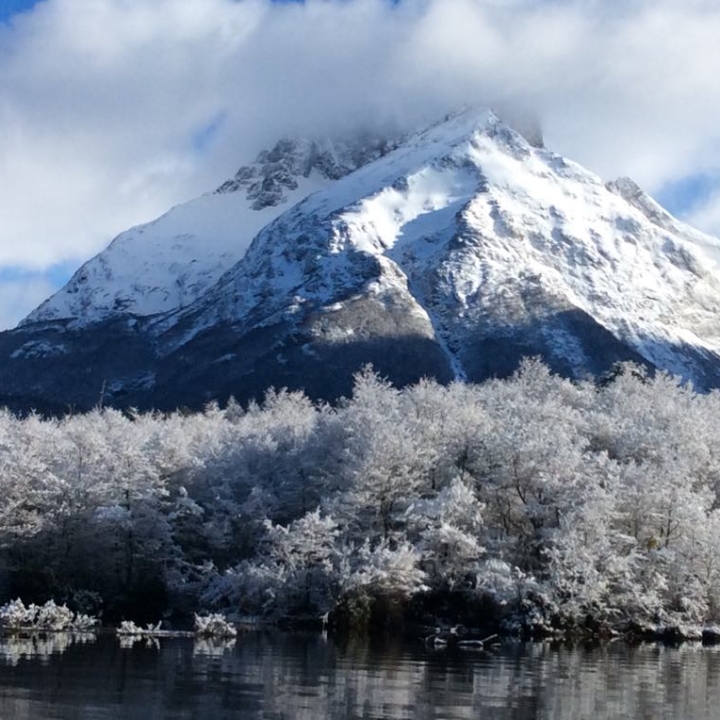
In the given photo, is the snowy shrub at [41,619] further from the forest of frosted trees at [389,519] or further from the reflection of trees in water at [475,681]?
the reflection of trees in water at [475,681]

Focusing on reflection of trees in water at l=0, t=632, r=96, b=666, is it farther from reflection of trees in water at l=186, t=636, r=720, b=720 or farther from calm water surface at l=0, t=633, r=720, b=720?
reflection of trees in water at l=186, t=636, r=720, b=720

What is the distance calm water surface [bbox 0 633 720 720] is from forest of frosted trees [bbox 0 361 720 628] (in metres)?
9.47

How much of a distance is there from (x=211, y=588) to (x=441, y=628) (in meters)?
14.6

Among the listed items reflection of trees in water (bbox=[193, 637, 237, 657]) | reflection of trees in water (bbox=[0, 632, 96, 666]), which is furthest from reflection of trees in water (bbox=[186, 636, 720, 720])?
reflection of trees in water (bbox=[0, 632, 96, 666])

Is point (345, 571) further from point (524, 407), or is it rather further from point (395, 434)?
point (524, 407)

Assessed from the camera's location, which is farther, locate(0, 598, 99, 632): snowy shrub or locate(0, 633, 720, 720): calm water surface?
locate(0, 598, 99, 632): snowy shrub

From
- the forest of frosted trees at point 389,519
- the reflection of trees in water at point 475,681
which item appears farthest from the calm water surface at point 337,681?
the forest of frosted trees at point 389,519

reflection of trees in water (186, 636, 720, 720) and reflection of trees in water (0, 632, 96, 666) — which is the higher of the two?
reflection of trees in water (186, 636, 720, 720)

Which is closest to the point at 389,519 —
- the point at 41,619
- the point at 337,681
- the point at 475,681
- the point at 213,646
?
the point at 213,646

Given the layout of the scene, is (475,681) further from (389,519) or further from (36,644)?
(389,519)

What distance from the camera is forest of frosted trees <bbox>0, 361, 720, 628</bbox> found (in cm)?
6381

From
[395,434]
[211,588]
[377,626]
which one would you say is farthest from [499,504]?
[211,588]

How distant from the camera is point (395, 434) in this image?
71188mm

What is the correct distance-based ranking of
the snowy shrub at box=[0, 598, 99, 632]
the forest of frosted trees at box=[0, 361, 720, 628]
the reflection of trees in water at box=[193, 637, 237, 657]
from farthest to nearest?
the forest of frosted trees at box=[0, 361, 720, 628], the snowy shrub at box=[0, 598, 99, 632], the reflection of trees in water at box=[193, 637, 237, 657]
